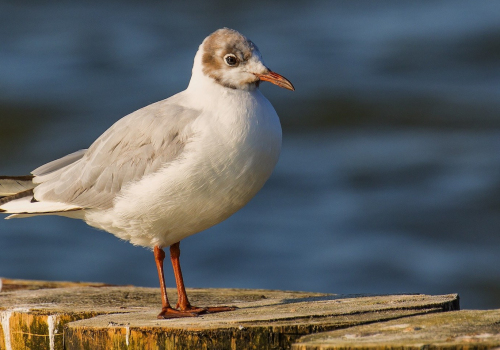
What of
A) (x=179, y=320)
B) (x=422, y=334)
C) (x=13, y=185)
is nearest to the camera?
(x=422, y=334)

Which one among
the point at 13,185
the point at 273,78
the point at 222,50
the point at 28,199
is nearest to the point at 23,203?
the point at 28,199

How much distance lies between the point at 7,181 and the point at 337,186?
9.41 meters

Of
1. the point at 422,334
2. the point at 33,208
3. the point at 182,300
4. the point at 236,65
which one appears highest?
the point at 236,65

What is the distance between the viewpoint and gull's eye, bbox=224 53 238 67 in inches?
225

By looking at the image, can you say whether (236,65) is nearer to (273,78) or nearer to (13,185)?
(273,78)

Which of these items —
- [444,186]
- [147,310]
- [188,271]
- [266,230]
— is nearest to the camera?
[147,310]

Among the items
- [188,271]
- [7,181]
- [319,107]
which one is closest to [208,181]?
[7,181]

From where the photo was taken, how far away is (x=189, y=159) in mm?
5418

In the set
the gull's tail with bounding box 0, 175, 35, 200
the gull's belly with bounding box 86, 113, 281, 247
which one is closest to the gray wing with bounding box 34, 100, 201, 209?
the gull's belly with bounding box 86, 113, 281, 247

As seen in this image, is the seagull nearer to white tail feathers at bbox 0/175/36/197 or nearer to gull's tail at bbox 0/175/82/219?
gull's tail at bbox 0/175/82/219

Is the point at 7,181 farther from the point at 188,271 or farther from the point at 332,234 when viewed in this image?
the point at 332,234

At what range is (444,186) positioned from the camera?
50.3 feet

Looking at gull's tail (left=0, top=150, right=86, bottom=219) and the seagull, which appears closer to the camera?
the seagull

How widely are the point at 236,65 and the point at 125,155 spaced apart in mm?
929
